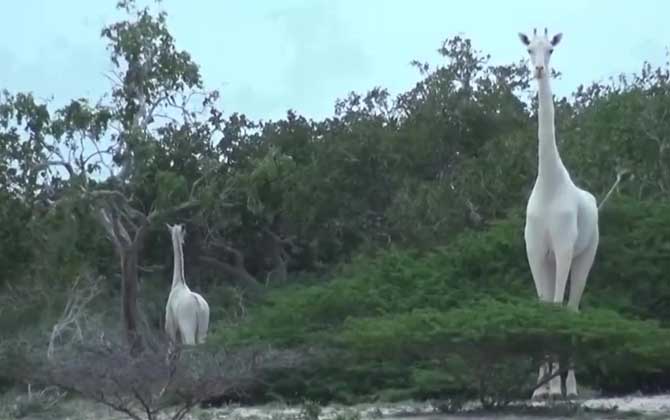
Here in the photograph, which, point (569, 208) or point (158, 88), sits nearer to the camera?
point (569, 208)

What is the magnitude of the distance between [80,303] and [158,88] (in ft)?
16.8

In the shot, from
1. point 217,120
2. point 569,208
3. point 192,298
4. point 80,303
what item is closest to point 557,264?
point 569,208

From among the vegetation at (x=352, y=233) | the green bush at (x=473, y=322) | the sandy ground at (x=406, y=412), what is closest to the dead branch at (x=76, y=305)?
the vegetation at (x=352, y=233)

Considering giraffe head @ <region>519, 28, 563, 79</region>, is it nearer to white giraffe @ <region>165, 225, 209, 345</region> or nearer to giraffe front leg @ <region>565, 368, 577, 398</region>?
giraffe front leg @ <region>565, 368, 577, 398</region>

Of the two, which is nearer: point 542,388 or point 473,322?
point 473,322

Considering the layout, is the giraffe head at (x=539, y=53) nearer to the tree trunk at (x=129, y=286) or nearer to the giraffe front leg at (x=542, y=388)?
the giraffe front leg at (x=542, y=388)

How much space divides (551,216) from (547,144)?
89 centimetres

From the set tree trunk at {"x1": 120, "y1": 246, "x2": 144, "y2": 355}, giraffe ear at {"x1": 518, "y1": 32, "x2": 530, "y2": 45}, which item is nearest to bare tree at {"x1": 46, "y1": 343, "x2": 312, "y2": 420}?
giraffe ear at {"x1": 518, "y1": 32, "x2": 530, "y2": 45}

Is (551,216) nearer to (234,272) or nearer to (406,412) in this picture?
(406,412)

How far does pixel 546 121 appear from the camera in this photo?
19.8 meters

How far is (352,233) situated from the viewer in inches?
1710

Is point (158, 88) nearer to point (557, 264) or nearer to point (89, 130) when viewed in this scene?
point (89, 130)

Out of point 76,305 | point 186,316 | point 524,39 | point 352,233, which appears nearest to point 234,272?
point 352,233

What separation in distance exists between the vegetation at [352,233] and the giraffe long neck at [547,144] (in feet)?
5.36
